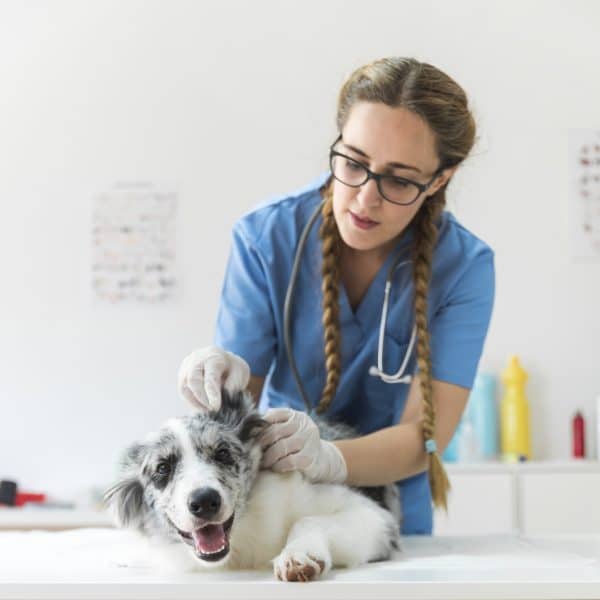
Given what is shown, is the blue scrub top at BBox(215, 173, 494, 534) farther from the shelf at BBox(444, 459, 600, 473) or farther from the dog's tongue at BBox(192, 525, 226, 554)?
the shelf at BBox(444, 459, 600, 473)

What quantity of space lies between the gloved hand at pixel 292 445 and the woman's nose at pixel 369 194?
384mm

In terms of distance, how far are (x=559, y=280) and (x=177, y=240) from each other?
4.57ft

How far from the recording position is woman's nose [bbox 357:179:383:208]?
1.54m

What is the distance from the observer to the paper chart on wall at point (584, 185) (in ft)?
11.2

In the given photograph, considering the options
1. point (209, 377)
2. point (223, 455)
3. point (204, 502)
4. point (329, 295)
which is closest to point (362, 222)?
point (329, 295)

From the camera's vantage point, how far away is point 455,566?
1.18 m

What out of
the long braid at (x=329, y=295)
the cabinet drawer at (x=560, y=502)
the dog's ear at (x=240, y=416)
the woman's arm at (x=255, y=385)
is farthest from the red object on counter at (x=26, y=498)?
the dog's ear at (x=240, y=416)

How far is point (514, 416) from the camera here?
326 cm

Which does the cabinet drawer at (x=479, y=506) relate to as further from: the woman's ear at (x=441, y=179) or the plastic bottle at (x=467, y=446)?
the woman's ear at (x=441, y=179)

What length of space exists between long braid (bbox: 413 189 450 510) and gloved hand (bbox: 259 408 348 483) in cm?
32

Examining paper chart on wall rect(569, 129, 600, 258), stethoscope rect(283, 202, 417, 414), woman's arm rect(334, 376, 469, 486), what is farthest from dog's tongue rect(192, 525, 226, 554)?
paper chart on wall rect(569, 129, 600, 258)

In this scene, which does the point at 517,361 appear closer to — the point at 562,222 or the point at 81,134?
the point at 562,222

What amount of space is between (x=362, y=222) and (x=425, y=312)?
0.72 ft

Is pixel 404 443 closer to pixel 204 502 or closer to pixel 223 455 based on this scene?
pixel 223 455
